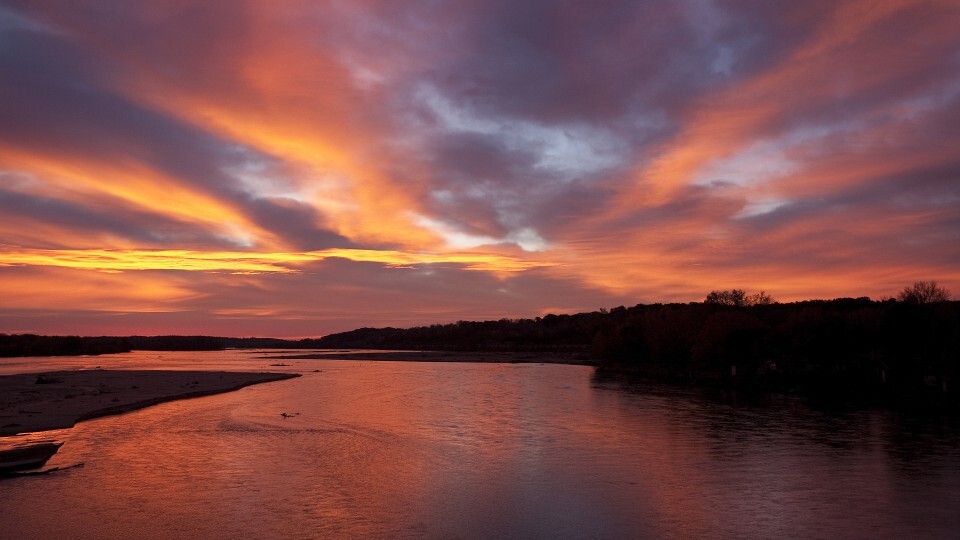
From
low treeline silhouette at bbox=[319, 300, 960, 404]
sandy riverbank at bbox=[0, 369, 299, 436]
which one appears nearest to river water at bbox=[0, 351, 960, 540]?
sandy riverbank at bbox=[0, 369, 299, 436]

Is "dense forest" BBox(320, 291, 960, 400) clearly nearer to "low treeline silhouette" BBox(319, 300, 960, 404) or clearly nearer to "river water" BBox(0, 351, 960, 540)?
"low treeline silhouette" BBox(319, 300, 960, 404)

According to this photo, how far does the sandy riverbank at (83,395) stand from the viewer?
37.8 metres

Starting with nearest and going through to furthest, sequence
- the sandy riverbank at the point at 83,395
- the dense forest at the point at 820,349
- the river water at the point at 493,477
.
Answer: the river water at the point at 493,477 < the sandy riverbank at the point at 83,395 < the dense forest at the point at 820,349

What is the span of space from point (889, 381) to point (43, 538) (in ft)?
239

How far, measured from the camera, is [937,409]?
164 feet

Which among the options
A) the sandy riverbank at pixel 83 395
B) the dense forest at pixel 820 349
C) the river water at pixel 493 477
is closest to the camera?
the river water at pixel 493 477

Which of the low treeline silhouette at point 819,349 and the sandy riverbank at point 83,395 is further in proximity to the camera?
the low treeline silhouette at point 819,349

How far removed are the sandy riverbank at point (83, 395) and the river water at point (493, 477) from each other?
7.78ft

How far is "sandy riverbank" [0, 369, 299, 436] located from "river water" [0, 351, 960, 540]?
2372 millimetres

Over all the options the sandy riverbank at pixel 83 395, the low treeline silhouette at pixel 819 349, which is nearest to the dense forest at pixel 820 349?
the low treeline silhouette at pixel 819 349

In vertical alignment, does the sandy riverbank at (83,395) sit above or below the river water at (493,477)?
above

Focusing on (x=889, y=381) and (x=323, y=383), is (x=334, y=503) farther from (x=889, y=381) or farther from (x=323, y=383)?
(x=889, y=381)

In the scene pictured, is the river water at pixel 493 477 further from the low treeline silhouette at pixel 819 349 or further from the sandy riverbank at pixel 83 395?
the low treeline silhouette at pixel 819 349

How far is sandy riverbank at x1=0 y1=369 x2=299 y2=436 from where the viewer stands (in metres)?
37.8
